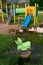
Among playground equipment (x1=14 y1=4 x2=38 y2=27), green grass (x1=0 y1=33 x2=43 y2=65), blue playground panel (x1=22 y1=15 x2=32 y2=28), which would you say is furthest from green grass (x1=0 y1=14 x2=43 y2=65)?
playground equipment (x1=14 y1=4 x2=38 y2=27)

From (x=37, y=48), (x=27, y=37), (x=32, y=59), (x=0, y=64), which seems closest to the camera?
(x=0, y=64)

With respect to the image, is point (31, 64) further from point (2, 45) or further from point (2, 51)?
point (2, 45)

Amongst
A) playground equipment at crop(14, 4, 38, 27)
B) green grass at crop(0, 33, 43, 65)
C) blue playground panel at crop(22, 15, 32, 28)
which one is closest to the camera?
green grass at crop(0, 33, 43, 65)

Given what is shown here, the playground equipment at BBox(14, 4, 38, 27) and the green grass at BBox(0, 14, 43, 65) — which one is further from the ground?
the playground equipment at BBox(14, 4, 38, 27)

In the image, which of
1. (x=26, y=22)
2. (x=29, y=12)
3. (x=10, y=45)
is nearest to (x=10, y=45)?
(x=10, y=45)

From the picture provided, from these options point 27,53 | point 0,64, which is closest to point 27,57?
point 27,53

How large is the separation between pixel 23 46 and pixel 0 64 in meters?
0.79

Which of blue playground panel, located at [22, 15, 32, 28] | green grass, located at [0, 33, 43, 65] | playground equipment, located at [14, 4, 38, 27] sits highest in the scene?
playground equipment, located at [14, 4, 38, 27]

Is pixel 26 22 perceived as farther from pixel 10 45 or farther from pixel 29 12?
pixel 10 45

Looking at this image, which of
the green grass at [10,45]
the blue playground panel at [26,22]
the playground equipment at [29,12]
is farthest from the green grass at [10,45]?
the playground equipment at [29,12]

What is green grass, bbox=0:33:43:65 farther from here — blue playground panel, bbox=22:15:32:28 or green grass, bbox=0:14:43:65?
blue playground panel, bbox=22:15:32:28

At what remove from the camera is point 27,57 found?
5.83 meters

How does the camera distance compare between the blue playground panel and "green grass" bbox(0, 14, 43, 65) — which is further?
the blue playground panel

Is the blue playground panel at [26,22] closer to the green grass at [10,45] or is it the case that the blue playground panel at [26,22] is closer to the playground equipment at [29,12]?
the playground equipment at [29,12]
